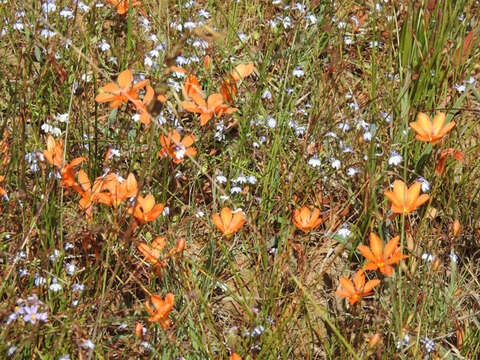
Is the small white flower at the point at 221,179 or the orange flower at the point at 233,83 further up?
the orange flower at the point at 233,83

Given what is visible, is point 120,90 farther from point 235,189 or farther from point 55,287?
point 55,287

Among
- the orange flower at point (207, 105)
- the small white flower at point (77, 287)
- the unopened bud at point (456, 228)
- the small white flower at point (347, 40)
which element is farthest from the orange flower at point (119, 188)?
the small white flower at point (347, 40)

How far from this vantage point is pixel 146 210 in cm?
189

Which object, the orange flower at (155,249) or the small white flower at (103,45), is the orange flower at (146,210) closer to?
the orange flower at (155,249)

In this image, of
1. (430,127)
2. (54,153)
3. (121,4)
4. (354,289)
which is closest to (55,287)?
(54,153)

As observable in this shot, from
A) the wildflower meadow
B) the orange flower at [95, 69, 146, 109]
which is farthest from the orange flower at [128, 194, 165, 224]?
the orange flower at [95, 69, 146, 109]

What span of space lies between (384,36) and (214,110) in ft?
4.73

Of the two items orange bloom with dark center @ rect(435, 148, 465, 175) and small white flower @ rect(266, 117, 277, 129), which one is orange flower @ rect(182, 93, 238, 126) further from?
orange bloom with dark center @ rect(435, 148, 465, 175)

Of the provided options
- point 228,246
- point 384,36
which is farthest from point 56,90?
point 384,36

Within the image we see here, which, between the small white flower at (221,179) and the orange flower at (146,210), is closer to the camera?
the orange flower at (146,210)

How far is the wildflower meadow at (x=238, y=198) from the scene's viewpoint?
183cm

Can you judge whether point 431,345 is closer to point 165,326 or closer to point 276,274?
point 276,274

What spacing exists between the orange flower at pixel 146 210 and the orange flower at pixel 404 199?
0.76 metres

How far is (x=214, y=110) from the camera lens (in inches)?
88.0
